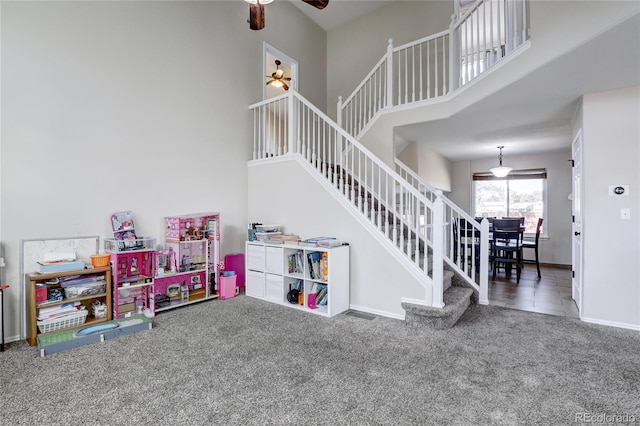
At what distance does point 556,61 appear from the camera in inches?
105

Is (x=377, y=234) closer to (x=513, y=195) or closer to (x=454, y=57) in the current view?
(x=454, y=57)

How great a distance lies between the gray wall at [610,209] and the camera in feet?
10.5

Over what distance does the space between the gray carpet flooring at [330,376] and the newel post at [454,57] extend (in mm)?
2885

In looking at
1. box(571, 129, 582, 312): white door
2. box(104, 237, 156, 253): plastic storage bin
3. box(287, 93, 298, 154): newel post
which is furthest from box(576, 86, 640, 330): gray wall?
box(104, 237, 156, 253): plastic storage bin

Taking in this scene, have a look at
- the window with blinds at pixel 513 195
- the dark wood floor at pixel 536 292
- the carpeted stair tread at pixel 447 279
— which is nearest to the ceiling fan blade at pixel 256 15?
the carpeted stair tread at pixel 447 279

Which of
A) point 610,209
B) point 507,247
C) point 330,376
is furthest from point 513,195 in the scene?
point 330,376

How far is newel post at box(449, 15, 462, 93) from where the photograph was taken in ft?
13.3

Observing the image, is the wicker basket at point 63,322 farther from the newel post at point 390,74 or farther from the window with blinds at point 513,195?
the window with blinds at point 513,195

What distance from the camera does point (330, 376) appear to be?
2.22 m

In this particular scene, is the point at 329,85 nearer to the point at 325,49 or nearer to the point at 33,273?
the point at 325,49

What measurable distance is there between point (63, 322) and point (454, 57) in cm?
513

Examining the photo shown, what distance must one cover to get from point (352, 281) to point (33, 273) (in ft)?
10.1

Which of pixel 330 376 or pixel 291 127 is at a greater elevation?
pixel 291 127

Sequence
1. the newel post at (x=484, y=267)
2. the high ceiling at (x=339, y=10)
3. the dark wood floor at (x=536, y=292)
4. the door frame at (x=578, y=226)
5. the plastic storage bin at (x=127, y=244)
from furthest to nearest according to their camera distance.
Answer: the high ceiling at (x=339, y=10) → the newel post at (x=484, y=267) → the dark wood floor at (x=536, y=292) → the door frame at (x=578, y=226) → the plastic storage bin at (x=127, y=244)
